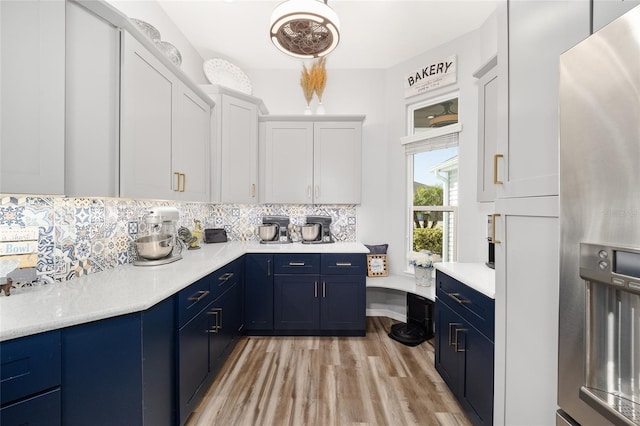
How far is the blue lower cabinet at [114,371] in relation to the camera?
3.21 ft

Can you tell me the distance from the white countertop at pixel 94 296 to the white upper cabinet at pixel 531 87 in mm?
1683

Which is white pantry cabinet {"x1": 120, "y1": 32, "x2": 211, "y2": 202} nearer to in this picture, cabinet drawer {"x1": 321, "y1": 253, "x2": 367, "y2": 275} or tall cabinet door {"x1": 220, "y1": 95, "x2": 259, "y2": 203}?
tall cabinet door {"x1": 220, "y1": 95, "x2": 259, "y2": 203}

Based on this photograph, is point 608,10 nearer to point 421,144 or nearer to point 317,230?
point 421,144

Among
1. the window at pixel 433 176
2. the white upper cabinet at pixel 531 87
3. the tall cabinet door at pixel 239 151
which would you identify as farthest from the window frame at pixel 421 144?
the tall cabinet door at pixel 239 151

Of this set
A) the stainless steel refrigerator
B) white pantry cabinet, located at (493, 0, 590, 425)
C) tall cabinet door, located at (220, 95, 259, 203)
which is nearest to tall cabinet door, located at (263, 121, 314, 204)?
tall cabinet door, located at (220, 95, 259, 203)

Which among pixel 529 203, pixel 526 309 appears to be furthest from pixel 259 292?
pixel 529 203

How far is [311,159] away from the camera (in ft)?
9.63

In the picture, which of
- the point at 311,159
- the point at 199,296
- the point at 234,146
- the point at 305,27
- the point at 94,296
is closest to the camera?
the point at 94,296

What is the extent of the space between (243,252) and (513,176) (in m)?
2.17

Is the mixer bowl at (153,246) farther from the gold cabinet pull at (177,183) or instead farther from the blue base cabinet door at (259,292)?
the blue base cabinet door at (259,292)

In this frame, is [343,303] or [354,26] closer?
[354,26]

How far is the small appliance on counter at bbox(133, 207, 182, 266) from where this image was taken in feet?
5.79

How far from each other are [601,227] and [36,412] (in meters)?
1.87

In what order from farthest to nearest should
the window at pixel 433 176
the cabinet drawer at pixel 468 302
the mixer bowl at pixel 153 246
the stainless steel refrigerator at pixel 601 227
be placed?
the window at pixel 433 176, the mixer bowl at pixel 153 246, the cabinet drawer at pixel 468 302, the stainless steel refrigerator at pixel 601 227
